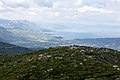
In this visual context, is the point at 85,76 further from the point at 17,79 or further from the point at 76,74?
the point at 17,79

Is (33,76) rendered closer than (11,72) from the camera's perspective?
Yes

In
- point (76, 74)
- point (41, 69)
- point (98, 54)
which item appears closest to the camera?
point (76, 74)

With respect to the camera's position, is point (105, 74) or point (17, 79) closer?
point (105, 74)

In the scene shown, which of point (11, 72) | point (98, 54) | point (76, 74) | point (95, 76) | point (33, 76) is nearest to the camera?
point (95, 76)

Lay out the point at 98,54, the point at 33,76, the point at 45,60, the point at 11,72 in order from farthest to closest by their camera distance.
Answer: the point at 98,54
the point at 45,60
the point at 11,72
the point at 33,76

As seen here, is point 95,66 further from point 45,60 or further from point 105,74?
point 45,60

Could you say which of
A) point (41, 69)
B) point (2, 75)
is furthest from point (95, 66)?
point (2, 75)

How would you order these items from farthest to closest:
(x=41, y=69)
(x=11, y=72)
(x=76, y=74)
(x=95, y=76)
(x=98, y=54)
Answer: (x=98, y=54) → (x=11, y=72) → (x=41, y=69) → (x=76, y=74) → (x=95, y=76)

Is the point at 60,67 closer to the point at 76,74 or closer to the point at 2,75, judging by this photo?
the point at 76,74

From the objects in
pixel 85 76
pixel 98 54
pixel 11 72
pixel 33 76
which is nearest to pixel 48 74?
pixel 33 76
